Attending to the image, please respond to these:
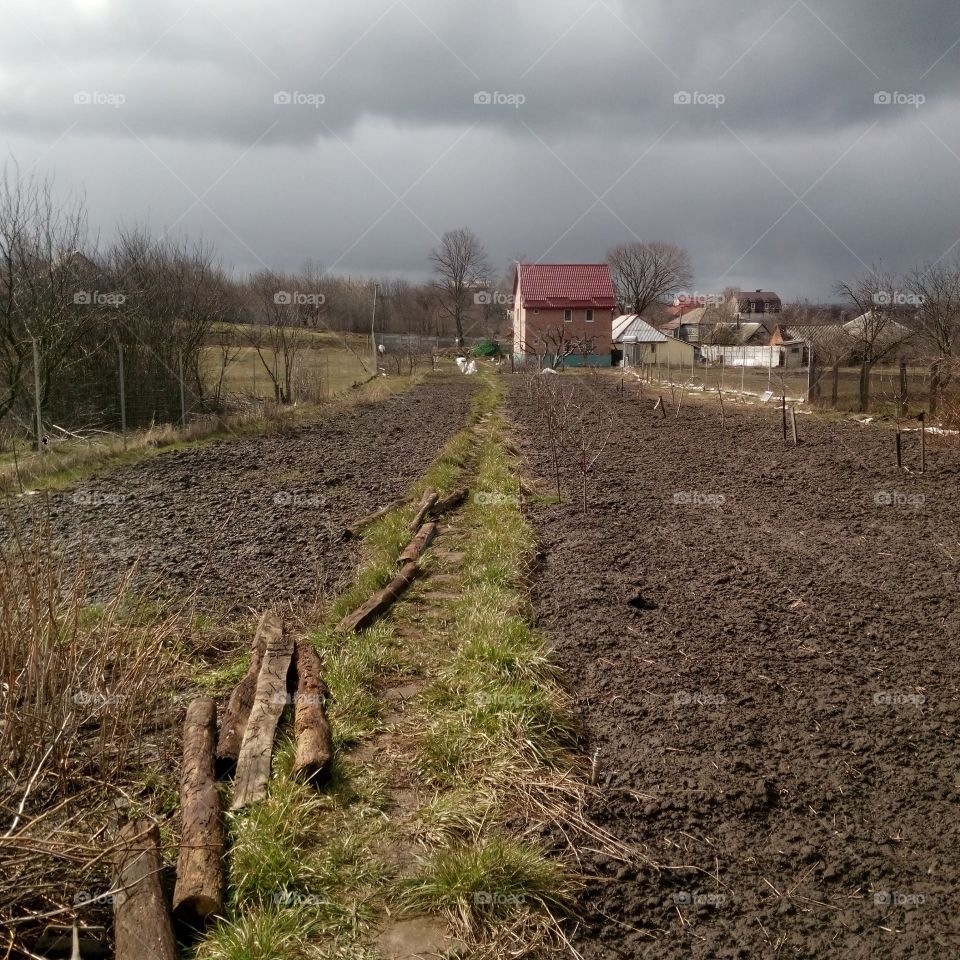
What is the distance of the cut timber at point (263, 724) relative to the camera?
3.48 meters

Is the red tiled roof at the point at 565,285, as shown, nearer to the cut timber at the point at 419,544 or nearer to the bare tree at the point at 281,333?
the bare tree at the point at 281,333

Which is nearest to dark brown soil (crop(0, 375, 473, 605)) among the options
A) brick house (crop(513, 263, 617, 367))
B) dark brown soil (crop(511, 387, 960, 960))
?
dark brown soil (crop(511, 387, 960, 960))

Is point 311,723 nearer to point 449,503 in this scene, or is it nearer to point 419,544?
point 419,544

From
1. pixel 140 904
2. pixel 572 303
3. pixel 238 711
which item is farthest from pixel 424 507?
pixel 572 303

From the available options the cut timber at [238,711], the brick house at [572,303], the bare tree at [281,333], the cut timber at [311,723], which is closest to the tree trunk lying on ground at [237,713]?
the cut timber at [238,711]

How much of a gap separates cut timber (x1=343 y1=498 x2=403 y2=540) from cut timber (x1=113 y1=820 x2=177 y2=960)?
532 cm

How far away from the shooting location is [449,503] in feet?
31.2

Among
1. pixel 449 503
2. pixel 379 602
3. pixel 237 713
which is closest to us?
pixel 237 713

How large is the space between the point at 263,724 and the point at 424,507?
4.80 metres

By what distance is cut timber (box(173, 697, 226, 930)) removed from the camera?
282 centimetres

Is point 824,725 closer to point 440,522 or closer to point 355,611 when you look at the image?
point 355,611

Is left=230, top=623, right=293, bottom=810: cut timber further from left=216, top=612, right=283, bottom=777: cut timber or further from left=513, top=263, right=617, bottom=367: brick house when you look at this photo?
left=513, top=263, right=617, bottom=367: brick house

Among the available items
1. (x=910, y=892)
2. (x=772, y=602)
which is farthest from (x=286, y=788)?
(x=772, y=602)

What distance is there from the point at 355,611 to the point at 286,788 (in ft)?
7.75
